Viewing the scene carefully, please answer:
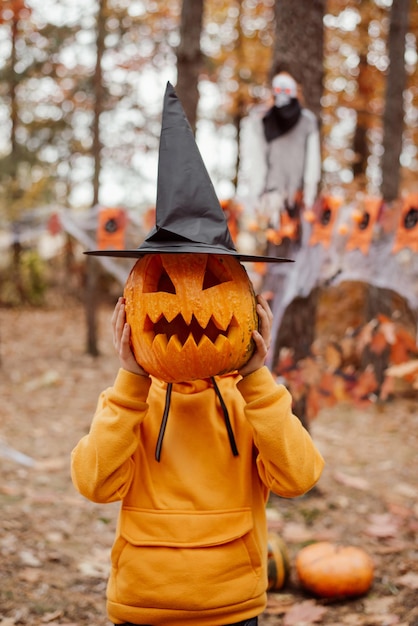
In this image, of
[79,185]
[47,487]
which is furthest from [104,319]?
[47,487]

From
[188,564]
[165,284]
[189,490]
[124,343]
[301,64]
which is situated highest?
[301,64]

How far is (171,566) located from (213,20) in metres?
16.1

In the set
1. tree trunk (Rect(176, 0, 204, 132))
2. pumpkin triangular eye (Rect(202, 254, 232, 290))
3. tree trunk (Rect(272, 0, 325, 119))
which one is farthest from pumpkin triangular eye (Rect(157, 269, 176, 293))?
tree trunk (Rect(176, 0, 204, 132))

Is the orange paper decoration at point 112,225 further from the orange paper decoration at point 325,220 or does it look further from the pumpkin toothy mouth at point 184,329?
the pumpkin toothy mouth at point 184,329

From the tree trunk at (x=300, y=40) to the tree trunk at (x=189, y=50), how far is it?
1.81m

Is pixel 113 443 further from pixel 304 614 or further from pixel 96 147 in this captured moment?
pixel 96 147

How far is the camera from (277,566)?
3771 millimetres

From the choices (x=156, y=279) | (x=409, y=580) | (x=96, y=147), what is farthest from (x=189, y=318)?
(x=96, y=147)

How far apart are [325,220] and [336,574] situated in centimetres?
257

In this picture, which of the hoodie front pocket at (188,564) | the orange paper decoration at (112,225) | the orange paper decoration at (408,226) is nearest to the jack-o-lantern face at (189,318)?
the hoodie front pocket at (188,564)

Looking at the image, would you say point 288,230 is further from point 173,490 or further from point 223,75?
point 223,75

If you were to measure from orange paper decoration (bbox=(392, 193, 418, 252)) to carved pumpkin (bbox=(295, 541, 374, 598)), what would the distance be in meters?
2.19

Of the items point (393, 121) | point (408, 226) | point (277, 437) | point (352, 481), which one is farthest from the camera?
point (393, 121)

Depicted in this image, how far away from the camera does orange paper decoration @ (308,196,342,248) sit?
16.0 ft
